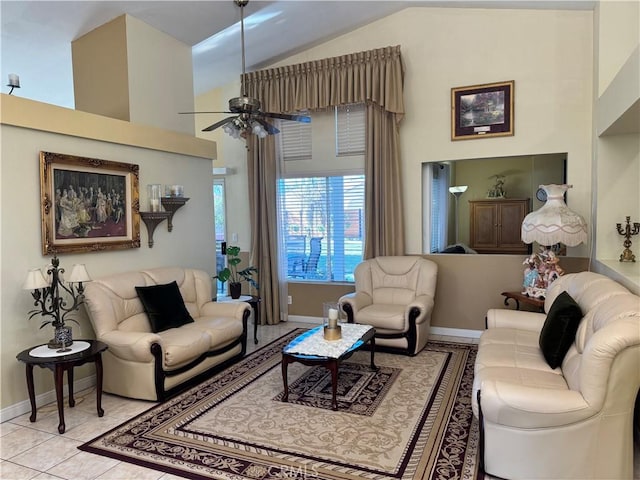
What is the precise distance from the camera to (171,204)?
15.2ft

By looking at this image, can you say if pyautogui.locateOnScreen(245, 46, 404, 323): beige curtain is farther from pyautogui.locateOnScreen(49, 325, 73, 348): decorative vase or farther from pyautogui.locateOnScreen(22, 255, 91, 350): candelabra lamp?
pyautogui.locateOnScreen(49, 325, 73, 348): decorative vase

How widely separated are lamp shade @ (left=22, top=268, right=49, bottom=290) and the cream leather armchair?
2.81 meters

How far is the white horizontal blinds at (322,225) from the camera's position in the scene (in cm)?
573

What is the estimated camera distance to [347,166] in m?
5.66

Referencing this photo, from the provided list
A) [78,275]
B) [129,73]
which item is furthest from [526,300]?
[129,73]

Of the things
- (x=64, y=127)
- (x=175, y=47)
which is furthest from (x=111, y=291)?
(x=175, y=47)

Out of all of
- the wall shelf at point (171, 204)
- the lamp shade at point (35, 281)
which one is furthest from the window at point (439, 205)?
the lamp shade at point (35, 281)

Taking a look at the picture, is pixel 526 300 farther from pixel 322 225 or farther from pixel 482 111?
pixel 322 225

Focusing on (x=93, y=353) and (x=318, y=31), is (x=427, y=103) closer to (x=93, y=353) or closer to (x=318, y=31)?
(x=318, y=31)

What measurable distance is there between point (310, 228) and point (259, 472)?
383cm

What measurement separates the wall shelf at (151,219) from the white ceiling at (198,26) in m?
2.06

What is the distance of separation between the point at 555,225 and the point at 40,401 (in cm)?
480

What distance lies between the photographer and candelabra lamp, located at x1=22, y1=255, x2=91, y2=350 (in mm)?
3152

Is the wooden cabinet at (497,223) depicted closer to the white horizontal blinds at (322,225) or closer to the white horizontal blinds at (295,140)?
the white horizontal blinds at (322,225)
